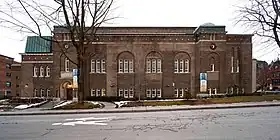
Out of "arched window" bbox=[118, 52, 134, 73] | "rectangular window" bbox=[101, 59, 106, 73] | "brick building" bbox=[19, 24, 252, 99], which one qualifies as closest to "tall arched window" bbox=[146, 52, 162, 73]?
"brick building" bbox=[19, 24, 252, 99]

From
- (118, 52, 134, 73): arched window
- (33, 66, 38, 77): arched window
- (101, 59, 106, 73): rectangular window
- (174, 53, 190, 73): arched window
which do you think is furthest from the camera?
(33, 66, 38, 77): arched window

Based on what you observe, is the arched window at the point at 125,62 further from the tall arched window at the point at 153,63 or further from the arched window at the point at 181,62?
the arched window at the point at 181,62

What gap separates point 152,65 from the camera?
209 ft

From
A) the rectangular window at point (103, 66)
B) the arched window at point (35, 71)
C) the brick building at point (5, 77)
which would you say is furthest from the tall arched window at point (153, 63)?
the brick building at point (5, 77)

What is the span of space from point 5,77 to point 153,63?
185ft

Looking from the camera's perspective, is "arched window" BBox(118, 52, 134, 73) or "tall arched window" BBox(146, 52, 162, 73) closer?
"arched window" BBox(118, 52, 134, 73)

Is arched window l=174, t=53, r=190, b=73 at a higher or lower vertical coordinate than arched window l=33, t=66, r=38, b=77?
higher

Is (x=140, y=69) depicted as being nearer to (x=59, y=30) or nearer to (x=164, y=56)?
(x=164, y=56)

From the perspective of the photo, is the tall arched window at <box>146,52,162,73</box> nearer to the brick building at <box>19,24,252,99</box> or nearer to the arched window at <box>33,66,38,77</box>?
the brick building at <box>19,24,252,99</box>

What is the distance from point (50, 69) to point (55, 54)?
4.71 m

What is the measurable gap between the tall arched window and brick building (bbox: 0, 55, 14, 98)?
51.4 meters

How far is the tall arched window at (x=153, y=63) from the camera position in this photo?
2509 inches

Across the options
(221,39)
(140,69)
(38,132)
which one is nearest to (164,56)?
(140,69)

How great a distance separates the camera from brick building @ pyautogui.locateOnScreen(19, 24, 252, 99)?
205ft
